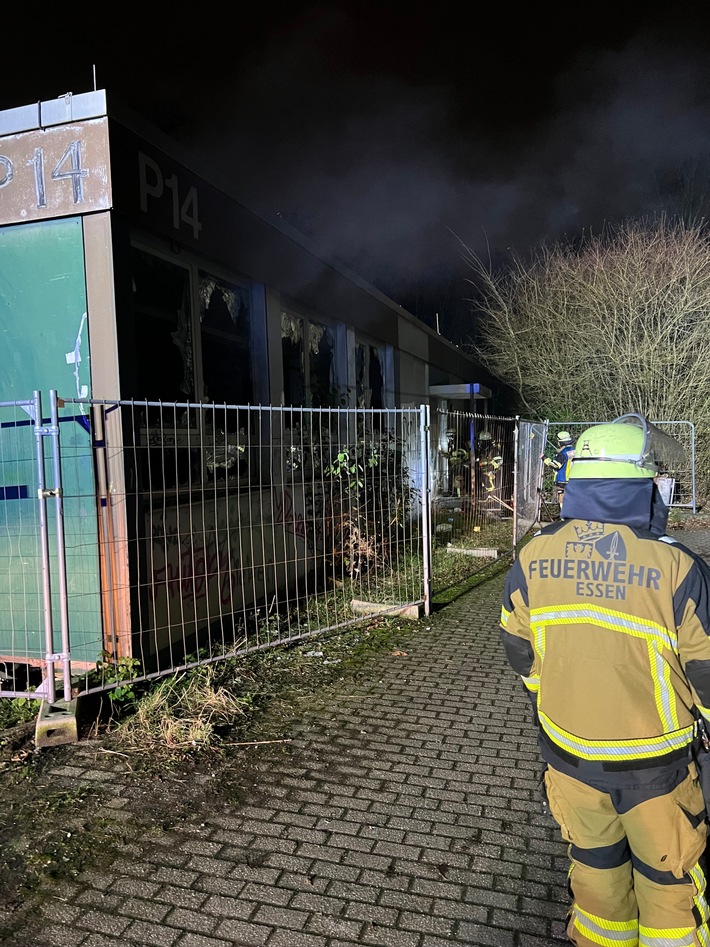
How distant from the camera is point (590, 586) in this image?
6.34 feet

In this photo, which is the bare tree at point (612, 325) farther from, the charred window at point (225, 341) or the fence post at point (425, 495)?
the charred window at point (225, 341)

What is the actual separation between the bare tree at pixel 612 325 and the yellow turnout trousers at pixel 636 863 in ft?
45.6

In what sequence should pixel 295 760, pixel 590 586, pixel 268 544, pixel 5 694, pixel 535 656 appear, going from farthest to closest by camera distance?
pixel 268 544
pixel 5 694
pixel 295 760
pixel 535 656
pixel 590 586

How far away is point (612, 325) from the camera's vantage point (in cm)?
1515

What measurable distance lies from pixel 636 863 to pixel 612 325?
48.7 feet

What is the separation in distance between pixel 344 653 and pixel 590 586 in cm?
355

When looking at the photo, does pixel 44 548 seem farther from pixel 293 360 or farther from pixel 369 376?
pixel 369 376

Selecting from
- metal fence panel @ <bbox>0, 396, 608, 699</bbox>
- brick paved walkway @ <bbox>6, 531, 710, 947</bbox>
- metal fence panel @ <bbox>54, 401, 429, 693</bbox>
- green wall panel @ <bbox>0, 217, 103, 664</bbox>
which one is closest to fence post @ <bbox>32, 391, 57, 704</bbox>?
metal fence panel @ <bbox>0, 396, 608, 699</bbox>

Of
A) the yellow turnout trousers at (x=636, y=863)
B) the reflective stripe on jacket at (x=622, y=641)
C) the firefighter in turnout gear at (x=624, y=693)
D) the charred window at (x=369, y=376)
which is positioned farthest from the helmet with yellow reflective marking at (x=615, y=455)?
the charred window at (x=369, y=376)

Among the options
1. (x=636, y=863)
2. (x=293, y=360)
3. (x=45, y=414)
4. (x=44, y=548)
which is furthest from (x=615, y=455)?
(x=293, y=360)

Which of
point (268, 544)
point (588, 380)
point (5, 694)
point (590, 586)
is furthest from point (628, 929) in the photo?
point (588, 380)

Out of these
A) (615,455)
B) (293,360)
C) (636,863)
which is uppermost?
(293,360)

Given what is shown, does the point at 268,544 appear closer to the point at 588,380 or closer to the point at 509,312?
the point at 588,380

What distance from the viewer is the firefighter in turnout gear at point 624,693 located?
1.86 metres
